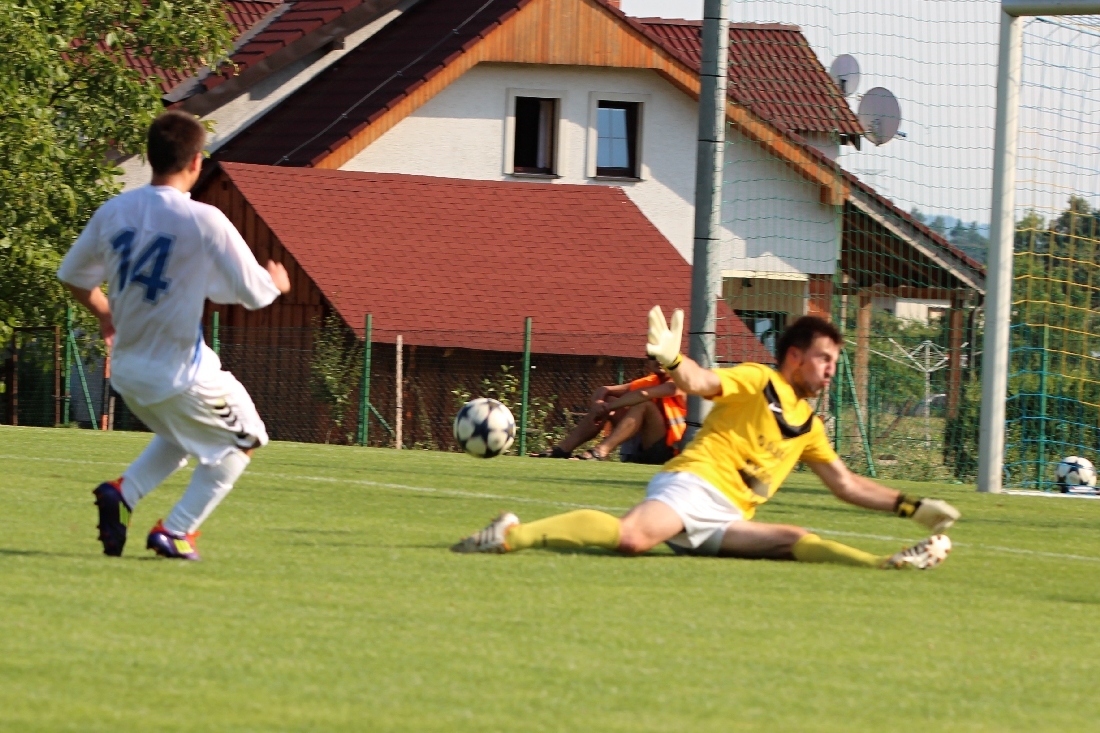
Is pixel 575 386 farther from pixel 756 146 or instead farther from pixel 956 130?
pixel 956 130

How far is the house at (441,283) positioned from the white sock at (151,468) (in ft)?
54.2

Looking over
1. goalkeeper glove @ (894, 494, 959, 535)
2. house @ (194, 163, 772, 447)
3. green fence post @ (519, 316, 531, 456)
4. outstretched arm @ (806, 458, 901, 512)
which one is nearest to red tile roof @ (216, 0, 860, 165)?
house @ (194, 163, 772, 447)

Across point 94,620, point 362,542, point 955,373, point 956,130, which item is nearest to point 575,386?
point 955,373

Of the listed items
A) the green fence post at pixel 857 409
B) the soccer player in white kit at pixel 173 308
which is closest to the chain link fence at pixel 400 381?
the green fence post at pixel 857 409

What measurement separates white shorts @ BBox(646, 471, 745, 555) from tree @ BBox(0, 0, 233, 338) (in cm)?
1527

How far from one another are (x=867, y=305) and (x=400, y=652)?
618 inches

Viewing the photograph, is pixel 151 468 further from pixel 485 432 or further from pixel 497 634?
pixel 485 432

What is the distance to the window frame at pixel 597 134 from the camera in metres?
34.3

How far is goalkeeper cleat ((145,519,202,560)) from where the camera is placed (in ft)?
23.4

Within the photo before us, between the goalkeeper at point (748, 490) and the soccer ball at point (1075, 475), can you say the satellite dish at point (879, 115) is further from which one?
the goalkeeper at point (748, 490)

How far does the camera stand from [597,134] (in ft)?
113

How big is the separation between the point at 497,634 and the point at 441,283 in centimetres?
2232

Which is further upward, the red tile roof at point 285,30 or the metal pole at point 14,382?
the red tile roof at point 285,30

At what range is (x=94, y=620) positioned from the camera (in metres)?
5.69
